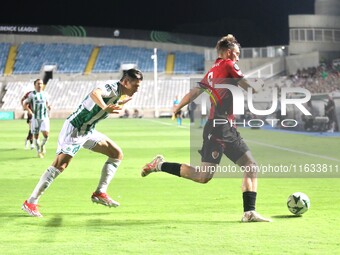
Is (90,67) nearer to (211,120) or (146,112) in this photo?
(146,112)

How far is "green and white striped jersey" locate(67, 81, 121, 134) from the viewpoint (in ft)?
32.9

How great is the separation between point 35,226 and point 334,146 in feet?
53.6

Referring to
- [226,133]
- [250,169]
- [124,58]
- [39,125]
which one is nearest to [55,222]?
[226,133]

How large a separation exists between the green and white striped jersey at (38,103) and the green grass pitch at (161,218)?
3.82m

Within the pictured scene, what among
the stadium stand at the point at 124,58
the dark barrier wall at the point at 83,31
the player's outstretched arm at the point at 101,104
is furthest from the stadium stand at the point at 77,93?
the player's outstretched arm at the point at 101,104

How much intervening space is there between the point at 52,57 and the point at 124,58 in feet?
26.8

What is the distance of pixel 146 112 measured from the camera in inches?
2704

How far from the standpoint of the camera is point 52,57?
81188 mm

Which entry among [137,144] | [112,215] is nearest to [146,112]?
[137,144]

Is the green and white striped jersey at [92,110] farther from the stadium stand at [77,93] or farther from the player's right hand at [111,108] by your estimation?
the stadium stand at [77,93]

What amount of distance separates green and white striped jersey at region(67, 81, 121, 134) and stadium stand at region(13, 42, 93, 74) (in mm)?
68833

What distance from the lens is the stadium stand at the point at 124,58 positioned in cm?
7825

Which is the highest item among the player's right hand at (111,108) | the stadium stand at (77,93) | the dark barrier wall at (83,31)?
the dark barrier wall at (83,31)

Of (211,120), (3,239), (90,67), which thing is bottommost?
(3,239)
